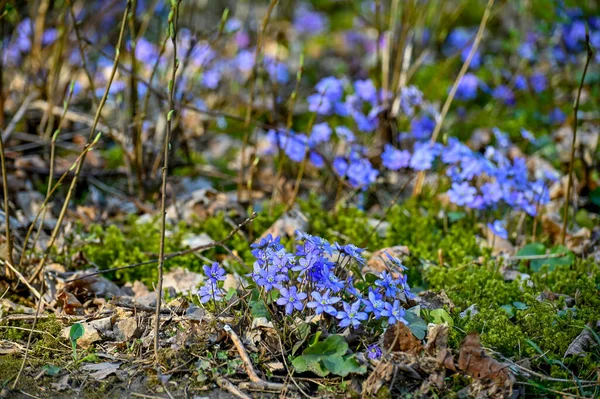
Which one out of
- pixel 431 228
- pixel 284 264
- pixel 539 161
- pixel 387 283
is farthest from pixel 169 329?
pixel 539 161

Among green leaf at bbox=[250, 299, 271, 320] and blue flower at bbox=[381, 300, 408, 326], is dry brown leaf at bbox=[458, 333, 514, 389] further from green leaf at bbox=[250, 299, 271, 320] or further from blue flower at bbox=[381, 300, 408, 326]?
green leaf at bbox=[250, 299, 271, 320]

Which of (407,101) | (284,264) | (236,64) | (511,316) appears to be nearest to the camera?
(284,264)

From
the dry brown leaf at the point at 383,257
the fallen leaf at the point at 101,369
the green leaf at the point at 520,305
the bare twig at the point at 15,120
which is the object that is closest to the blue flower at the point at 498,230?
the dry brown leaf at the point at 383,257

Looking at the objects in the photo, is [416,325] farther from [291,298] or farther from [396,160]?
[396,160]

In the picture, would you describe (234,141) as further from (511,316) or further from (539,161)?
(511,316)

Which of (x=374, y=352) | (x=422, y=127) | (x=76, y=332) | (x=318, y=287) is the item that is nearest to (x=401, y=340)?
(x=374, y=352)

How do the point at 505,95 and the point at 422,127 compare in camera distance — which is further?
the point at 505,95
